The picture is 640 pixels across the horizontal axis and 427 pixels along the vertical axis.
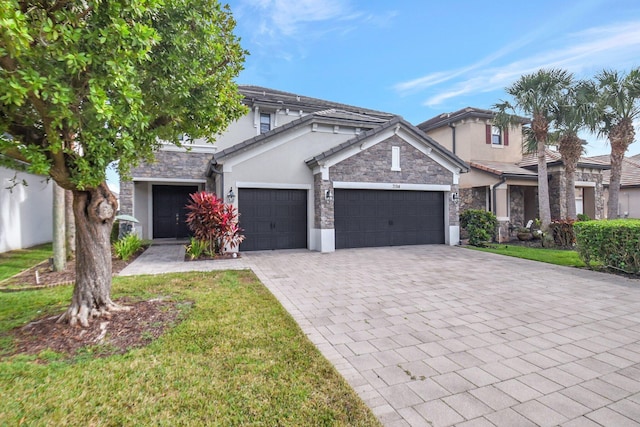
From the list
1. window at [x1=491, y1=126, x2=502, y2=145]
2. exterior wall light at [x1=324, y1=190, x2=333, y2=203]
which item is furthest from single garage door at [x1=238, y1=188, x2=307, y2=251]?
window at [x1=491, y1=126, x2=502, y2=145]

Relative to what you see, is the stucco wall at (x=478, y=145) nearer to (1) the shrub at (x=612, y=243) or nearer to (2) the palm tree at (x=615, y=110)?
(2) the palm tree at (x=615, y=110)

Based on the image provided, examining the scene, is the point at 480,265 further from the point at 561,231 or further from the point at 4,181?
the point at 4,181

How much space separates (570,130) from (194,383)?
17.9 m

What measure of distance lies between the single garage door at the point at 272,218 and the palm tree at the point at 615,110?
521 inches

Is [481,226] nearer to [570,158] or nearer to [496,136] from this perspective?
[570,158]

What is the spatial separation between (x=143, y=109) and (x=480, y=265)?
9681 millimetres

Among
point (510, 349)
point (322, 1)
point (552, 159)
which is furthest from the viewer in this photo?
point (552, 159)

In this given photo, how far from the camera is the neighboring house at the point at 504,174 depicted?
53.7ft

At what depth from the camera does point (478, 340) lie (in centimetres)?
427

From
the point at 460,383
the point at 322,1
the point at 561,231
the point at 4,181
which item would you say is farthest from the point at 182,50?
the point at 561,231

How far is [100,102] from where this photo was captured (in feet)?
10.8

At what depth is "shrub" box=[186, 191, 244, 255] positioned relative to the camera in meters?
10.4

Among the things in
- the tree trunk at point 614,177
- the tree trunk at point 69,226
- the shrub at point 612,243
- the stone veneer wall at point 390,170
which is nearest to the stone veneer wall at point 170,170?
the tree trunk at point 69,226

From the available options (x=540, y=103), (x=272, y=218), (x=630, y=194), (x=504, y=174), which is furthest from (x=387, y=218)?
(x=630, y=194)
